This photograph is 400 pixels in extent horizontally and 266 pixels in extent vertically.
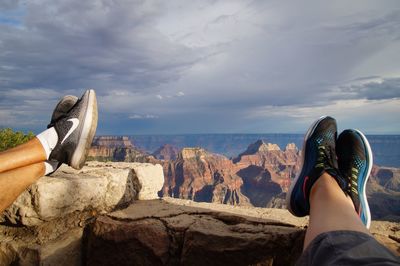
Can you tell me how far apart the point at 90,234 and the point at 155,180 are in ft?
3.08

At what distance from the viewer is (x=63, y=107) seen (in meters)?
2.82

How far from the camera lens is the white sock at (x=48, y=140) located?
2347mm

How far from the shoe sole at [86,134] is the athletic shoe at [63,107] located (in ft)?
0.69

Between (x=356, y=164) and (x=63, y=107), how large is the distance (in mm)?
2493

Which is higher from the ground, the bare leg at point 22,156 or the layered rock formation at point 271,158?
the bare leg at point 22,156

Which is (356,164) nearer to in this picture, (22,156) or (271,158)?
(22,156)

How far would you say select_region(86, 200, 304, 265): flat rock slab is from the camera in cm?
190

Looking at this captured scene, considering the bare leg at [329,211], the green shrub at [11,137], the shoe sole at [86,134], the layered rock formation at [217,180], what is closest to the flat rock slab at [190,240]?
the bare leg at [329,211]

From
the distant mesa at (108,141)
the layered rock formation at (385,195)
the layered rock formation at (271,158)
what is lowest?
the layered rock formation at (385,195)

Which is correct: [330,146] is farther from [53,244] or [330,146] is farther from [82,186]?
[53,244]

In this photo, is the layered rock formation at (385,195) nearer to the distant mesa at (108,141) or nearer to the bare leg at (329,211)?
the bare leg at (329,211)

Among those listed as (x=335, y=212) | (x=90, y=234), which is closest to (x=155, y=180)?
(x=90, y=234)

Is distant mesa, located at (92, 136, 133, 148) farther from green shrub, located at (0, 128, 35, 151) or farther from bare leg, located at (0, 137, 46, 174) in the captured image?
bare leg, located at (0, 137, 46, 174)

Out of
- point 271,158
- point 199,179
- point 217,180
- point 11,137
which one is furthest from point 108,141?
point 11,137
